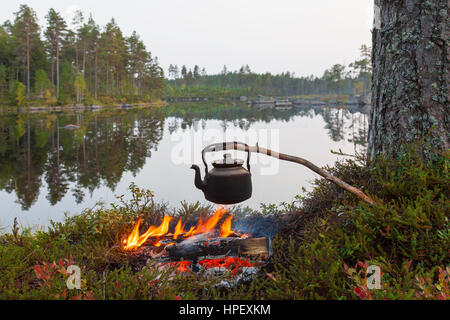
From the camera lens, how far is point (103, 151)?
51.7 feet

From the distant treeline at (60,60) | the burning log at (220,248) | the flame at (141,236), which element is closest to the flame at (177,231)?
the flame at (141,236)

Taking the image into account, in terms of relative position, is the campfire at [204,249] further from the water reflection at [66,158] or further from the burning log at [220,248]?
the water reflection at [66,158]

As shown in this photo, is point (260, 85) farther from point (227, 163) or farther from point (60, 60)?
point (227, 163)

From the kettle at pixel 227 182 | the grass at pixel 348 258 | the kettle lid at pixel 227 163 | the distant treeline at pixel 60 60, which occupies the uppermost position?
the distant treeline at pixel 60 60

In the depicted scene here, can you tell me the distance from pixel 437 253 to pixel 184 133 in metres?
21.5

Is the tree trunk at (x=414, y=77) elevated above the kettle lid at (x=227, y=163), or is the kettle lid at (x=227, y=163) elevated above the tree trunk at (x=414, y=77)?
the tree trunk at (x=414, y=77)

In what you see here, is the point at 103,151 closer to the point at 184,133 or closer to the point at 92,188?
the point at 92,188

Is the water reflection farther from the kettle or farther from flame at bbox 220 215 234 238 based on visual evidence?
the kettle

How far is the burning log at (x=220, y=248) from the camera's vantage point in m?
4.35

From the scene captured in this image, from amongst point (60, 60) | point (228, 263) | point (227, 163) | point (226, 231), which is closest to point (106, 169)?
point (226, 231)

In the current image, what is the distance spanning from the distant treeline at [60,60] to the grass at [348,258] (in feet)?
151

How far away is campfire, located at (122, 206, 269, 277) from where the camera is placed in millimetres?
4082

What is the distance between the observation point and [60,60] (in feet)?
203

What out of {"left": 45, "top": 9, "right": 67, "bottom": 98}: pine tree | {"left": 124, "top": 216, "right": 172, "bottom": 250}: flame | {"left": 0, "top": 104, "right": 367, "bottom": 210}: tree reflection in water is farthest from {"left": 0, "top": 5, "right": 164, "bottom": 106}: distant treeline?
{"left": 124, "top": 216, "right": 172, "bottom": 250}: flame
